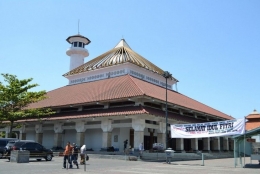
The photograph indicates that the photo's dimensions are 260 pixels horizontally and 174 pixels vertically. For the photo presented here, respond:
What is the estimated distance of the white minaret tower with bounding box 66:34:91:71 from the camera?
4997 cm

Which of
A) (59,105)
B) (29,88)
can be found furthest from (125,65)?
(29,88)

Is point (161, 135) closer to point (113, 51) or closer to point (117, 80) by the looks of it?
point (117, 80)

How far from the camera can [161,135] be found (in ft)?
99.5

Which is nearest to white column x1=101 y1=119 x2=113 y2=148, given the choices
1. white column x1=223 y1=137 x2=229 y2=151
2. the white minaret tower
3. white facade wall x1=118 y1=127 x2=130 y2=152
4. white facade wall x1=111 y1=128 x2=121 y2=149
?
white facade wall x1=118 y1=127 x2=130 y2=152

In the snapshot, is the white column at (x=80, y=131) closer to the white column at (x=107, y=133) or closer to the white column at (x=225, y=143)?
the white column at (x=107, y=133)

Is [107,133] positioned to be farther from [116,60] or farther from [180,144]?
[116,60]

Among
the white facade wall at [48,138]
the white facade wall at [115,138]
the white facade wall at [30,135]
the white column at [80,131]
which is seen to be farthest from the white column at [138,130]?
the white facade wall at [30,135]

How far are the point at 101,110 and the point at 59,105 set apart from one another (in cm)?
579

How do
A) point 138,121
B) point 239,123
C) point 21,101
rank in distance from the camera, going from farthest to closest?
point 21,101 < point 138,121 < point 239,123

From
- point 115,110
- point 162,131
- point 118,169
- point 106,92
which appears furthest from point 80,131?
point 118,169

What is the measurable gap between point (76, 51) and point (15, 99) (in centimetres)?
1955

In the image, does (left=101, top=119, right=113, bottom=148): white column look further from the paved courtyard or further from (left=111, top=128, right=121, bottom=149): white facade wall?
the paved courtyard

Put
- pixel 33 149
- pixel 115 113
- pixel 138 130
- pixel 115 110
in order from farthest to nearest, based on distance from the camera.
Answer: pixel 115 110, pixel 115 113, pixel 138 130, pixel 33 149

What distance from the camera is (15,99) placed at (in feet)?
106
